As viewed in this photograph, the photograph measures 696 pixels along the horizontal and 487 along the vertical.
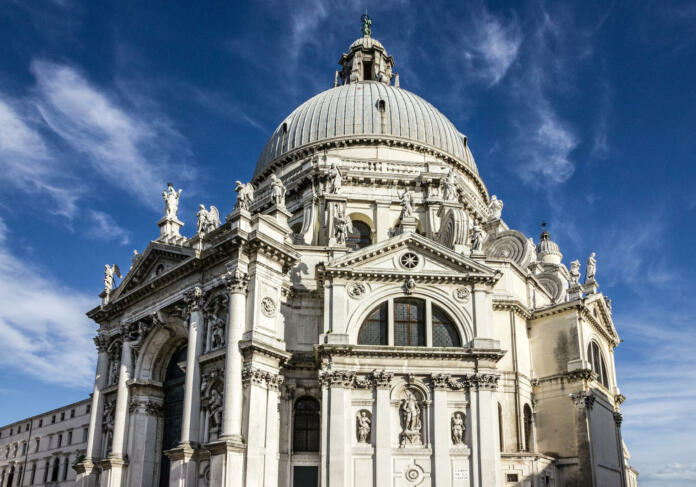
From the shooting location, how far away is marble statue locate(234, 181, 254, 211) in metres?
34.2

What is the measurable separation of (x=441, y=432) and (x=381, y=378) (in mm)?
3432

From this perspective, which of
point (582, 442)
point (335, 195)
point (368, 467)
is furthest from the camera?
point (335, 195)

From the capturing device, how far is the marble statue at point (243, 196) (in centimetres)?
3416

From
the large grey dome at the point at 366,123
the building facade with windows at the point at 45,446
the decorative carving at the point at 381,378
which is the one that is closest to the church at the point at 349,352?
the decorative carving at the point at 381,378

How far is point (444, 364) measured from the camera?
3309 cm

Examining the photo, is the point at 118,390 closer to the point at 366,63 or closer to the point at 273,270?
the point at 273,270

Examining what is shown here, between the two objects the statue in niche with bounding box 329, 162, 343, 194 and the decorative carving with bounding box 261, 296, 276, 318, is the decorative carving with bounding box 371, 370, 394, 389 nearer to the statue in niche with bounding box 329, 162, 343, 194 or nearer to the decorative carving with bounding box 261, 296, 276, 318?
the decorative carving with bounding box 261, 296, 276, 318

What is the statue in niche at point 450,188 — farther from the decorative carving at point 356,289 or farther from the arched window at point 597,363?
the arched window at point 597,363

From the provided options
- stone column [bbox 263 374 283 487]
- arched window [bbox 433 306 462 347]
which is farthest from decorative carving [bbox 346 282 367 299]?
stone column [bbox 263 374 283 487]

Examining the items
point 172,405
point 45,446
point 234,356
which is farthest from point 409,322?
point 45,446

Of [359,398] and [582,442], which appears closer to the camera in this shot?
[359,398]

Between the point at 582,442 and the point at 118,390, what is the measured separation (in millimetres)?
23677

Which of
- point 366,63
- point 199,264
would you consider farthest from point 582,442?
point 366,63

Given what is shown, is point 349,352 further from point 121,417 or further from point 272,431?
point 121,417
